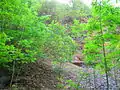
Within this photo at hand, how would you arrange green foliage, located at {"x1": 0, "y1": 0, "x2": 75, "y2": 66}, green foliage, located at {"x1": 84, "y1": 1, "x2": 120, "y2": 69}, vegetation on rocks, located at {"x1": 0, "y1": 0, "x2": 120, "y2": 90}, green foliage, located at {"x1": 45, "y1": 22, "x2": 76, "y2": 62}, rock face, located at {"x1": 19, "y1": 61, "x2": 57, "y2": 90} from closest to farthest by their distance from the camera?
green foliage, located at {"x1": 0, "y1": 0, "x2": 75, "y2": 66} < green foliage, located at {"x1": 84, "y1": 1, "x2": 120, "y2": 69} < vegetation on rocks, located at {"x1": 0, "y1": 0, "x2": 120, "y2": 90} < green foliage, located at {"x1": 45, "y1": 22, "x2": 76, "y2": 62} < rock face, located at {"x1": 19, "y1": 61, "x2": 57, "y2": 90}

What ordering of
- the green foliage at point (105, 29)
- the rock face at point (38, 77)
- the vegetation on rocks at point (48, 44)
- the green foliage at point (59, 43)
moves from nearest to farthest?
the green foliage at point (105, 29) < the vegetation on rocks at point (48, 44) < the green foliage at point (59, 43) < the rock face at point (38, 77)

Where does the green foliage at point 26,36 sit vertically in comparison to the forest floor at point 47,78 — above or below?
above

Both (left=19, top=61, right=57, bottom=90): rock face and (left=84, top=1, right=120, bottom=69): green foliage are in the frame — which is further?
(left=19, top=61, right=57, bottom=90): rock face

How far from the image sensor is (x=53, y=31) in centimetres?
1122

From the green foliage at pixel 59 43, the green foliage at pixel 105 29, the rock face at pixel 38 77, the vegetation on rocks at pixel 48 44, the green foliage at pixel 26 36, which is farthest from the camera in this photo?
the rock face at pixel 38 77

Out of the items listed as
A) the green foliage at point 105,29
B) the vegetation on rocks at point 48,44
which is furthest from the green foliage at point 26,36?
the green foliage at point 105,29

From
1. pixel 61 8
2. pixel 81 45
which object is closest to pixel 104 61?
pixel 81 45

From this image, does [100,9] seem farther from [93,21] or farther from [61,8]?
[61,8]

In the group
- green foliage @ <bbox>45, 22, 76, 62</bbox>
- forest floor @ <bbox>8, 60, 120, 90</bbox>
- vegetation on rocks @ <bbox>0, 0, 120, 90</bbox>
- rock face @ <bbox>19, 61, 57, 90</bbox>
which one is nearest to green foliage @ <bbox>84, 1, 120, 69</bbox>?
vegetation on rocks @ <bbox>0, 0, 120, 90</bbox>

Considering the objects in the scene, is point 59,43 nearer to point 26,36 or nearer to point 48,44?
point 48,44

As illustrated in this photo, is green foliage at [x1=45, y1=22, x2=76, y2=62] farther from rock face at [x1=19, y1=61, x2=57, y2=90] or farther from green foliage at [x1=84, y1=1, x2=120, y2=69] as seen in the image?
green foliage at [x1=84, y1=1, x2=120, y2=69]

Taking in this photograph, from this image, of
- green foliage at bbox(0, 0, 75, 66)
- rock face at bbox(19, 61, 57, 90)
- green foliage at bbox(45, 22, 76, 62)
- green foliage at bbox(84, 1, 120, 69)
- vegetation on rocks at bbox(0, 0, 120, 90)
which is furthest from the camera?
rock face at bbox(19, 61, 57, 90)

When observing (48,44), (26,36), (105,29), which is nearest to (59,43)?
(48,44)

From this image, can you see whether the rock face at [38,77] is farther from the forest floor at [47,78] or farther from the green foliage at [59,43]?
the green foliage at [59,43]
